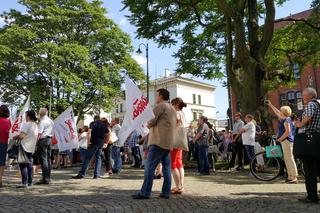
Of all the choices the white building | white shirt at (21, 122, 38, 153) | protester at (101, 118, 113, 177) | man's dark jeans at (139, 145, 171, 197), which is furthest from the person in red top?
the white building

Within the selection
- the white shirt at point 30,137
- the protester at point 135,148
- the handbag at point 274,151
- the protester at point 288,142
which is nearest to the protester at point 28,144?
the white shirt at point 30,137

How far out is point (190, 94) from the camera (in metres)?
82.3

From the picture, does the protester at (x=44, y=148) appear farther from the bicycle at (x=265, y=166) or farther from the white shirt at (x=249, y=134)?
the white shirt at (x=249, y=134)

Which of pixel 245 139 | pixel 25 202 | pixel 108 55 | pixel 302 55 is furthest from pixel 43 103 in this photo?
pixel 25 202

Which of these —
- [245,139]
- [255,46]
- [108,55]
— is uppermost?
[108,55]

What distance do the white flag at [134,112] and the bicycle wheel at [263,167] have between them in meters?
4.03

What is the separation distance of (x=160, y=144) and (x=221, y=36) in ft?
49.6

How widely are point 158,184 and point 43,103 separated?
27720 mm

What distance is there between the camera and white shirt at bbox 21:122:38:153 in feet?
29.6

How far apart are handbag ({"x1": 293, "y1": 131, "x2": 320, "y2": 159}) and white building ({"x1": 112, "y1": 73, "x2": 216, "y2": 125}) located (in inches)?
2708

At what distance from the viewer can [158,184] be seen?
9305 millimetres

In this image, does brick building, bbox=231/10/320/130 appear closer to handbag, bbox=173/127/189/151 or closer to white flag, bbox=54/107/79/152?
white flag, bbox=54/107/79/152

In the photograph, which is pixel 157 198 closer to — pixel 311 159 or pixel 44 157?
pixel 311 159

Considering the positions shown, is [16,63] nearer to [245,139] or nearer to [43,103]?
[43,103]
